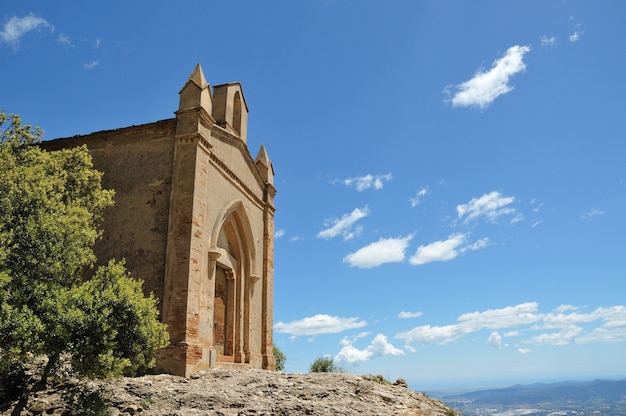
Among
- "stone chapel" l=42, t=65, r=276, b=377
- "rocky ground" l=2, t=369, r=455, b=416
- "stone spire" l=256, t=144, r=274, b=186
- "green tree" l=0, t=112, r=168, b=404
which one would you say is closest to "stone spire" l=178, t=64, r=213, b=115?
"stone chapel" l=42, t=65, r=276, b=377

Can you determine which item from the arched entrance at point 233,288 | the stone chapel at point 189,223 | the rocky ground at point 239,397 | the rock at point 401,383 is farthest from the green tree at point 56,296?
the rock at point 401,383

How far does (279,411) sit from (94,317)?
4.56 m

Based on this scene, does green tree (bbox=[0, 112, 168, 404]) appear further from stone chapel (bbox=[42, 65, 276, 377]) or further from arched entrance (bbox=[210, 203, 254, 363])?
arched entrance (bbox=[210, 203, 254, 363])

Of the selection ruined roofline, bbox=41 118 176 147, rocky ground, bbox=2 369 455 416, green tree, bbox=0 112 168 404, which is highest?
ruined roofline, bbox=41 118 176 147

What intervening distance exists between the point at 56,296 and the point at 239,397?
4.75 meters

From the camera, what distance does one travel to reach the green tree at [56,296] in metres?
9.04

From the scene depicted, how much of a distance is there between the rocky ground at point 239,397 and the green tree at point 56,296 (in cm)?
93

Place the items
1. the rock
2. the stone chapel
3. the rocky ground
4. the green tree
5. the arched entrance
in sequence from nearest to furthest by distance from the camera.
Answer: the green tree → the rocky ground → the stone chapel → the rock → the arched entrance

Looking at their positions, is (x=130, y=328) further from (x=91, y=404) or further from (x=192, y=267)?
(x=192, y=267)

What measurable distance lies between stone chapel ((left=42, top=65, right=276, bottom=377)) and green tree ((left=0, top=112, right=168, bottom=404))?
3.18 m

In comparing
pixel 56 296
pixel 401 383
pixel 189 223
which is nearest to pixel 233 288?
pixel 189 223

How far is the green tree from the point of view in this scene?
9.04 m

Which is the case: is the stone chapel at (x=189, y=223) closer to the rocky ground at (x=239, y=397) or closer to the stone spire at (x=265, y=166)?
the rocky ground at (x=239, y=397)

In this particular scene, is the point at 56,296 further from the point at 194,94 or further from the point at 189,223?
the point at 194,94
